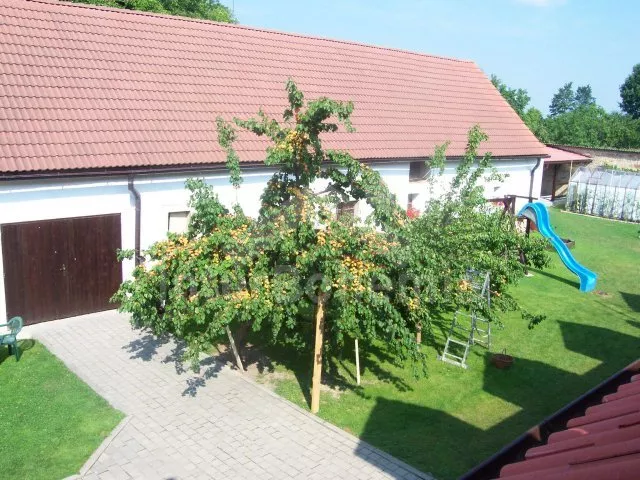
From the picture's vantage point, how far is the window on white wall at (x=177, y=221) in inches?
521

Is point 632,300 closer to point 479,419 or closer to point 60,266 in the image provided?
point 479,419

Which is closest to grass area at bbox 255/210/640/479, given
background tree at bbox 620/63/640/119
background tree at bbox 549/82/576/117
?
background tree at bbox 620/63/640/119

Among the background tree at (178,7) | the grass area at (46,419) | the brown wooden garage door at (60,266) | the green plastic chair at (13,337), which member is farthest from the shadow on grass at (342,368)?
the background tree at (178,7)

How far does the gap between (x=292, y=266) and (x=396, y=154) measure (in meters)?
9.94

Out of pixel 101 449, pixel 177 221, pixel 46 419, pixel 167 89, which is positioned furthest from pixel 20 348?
pixel 167 89

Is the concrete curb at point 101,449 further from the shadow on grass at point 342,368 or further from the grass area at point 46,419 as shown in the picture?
the shadow on grass at point 342,368

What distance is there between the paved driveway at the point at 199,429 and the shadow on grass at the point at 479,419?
1.44 feet

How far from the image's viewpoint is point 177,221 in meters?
13.3

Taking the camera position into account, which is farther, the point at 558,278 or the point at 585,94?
the point at 585,94

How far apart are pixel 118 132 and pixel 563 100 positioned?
114808mm

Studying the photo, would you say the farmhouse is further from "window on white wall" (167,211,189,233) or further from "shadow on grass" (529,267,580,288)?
"shadow on grass" (529,267,580,288)

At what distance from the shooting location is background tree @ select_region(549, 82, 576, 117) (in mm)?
112000

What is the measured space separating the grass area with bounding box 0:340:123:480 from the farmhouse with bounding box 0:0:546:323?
2263mm

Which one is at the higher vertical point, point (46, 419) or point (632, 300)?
point (632, 300)
